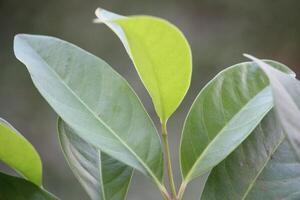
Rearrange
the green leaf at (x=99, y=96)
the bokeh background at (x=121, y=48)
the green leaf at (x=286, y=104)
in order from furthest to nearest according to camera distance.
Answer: the bokeh background at (x=121, y=48) → the green leaf at (x=99, y=96) → the green leaf at (x=286, y=104)

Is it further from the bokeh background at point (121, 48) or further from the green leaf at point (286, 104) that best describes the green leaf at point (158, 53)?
the bokeh background at point (121, 48)

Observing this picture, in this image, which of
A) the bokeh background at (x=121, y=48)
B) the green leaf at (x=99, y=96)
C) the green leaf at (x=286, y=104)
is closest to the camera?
the green leaf at (x=286, y=104)

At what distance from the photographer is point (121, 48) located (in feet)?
4.12

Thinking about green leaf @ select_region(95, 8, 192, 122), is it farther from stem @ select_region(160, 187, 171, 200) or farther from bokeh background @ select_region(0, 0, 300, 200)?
bokeh background @ select_region(0, 0, 300, 200)

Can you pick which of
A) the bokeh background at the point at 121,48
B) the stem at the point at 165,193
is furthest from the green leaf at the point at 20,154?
the bokeh background at the point at 121,48

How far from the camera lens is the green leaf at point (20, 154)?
0.43 m

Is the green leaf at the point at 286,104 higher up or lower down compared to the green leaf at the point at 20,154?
higher up

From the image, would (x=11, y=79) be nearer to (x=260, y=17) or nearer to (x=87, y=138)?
(x=260, y=17)

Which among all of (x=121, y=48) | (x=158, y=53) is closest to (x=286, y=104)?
(x=158, y=53)

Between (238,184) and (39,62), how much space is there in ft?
0.84

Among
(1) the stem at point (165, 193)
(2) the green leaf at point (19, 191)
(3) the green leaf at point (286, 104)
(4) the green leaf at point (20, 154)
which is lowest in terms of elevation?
(1) the stem at point (165, 193)

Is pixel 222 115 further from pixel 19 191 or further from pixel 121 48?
pixel 121 48

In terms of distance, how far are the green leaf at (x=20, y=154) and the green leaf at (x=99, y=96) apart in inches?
2.7

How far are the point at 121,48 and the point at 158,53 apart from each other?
89cm
